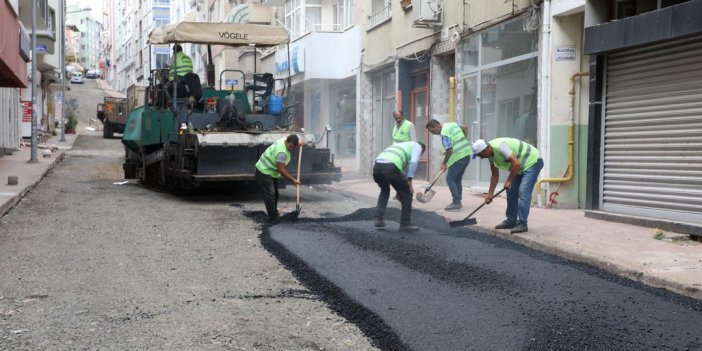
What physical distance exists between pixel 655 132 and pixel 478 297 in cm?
453

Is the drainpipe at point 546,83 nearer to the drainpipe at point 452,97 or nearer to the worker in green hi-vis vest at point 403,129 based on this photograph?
the worker in green hi-vis vest at point 403,129

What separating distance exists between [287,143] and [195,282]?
12.1 ft

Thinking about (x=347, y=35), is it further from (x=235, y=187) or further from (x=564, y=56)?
(x=564, y=56)

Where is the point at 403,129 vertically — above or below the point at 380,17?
below

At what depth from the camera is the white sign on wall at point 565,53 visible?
34.3 ft

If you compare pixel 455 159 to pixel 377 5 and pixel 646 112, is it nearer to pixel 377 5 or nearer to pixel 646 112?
pixel 646 112

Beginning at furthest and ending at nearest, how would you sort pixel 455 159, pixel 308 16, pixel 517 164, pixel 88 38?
pixel 88 38 → pixel 308 16 → pixel 455 159 → pixel 517 164

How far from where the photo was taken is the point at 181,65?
1232 cm

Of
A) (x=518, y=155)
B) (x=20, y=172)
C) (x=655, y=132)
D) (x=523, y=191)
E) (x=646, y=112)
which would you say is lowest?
(x=20, y=172)

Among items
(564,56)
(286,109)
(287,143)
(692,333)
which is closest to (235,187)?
(286,109)

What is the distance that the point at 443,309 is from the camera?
4.98 meters

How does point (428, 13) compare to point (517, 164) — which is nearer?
point (517, 164)

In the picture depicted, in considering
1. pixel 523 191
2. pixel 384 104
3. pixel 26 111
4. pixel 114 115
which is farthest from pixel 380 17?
pixel 114 115

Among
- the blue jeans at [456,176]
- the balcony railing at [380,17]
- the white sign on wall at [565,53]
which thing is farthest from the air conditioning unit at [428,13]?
the blue jeans at [456,176]
